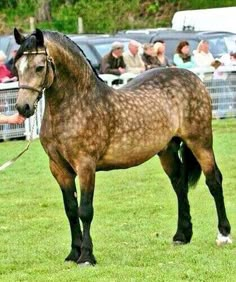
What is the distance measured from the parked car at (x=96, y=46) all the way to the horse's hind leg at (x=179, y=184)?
1479cm

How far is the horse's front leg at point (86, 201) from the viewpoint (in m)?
10.4

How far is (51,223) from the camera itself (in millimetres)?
13578

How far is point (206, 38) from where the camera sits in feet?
99.3

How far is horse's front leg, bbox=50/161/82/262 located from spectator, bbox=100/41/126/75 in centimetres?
1371

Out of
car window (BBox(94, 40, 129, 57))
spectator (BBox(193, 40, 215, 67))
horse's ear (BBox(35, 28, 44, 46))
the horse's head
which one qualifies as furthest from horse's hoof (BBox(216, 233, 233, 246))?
car window (BBox(94, 40, 129, 57))

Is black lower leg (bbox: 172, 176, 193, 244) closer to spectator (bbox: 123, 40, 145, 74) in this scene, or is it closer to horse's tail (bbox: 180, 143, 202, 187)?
horse's tail (bbox: 180, 143, 202, 187)

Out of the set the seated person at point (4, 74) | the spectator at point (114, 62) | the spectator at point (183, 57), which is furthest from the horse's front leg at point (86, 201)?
the spectator at point (183, 57)

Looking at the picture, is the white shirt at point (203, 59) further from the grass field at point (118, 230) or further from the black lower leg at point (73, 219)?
the black lower leg at point (73, 219)

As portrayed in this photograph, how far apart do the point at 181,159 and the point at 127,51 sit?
1431 centimetres

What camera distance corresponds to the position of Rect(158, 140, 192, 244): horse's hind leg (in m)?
11.9

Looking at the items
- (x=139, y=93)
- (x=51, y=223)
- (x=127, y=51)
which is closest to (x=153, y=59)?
(x=127, y=51)

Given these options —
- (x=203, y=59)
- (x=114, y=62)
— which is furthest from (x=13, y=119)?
(x=203, y=59)

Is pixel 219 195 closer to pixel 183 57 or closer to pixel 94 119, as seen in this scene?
pixel 94 119

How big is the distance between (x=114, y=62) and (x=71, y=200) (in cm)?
1410
